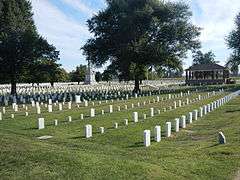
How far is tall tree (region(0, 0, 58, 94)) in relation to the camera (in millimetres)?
52531

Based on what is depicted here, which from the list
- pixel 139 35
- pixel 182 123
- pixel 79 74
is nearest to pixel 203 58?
pixel 79 74

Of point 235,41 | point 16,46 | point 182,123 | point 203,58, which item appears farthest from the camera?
point 203,58

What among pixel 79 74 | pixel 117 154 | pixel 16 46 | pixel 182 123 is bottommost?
pixel 117 154

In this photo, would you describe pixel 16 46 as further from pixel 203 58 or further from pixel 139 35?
pixel 203 58

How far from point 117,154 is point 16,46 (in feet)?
134

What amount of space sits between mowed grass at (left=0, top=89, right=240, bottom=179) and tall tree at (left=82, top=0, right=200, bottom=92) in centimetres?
3649

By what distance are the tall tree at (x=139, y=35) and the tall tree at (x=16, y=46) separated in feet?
26.0

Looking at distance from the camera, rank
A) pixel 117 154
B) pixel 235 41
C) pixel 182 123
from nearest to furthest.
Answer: pixel 117 154 < pixel 182 123 < pixel 235 41

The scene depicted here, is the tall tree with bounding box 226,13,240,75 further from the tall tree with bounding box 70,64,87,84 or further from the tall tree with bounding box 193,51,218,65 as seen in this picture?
the tall tree with bounding box 193,51,218,65

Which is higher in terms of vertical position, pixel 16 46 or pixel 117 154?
pixel 16 46

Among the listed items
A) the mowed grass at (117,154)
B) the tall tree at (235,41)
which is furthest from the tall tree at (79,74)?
the mowed grass at (117,154)

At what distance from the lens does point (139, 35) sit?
58.6 m

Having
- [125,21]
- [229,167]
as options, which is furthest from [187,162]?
[125,21]

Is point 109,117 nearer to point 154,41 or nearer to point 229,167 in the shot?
point 229,167
